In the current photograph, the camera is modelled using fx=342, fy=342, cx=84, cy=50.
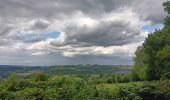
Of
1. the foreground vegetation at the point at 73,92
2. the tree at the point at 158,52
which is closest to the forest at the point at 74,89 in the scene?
the foreground vegetation at the point at 73,92

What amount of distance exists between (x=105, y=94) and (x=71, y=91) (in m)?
2.10

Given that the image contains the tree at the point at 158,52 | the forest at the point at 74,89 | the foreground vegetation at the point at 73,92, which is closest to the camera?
the foreground vegetation at the point at 73,92

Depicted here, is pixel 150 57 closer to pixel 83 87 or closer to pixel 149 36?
pixel 149 36

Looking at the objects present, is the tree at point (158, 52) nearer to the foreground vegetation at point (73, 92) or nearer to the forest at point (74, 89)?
the forest at point (74, 89)

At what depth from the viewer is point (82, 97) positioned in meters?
17.9

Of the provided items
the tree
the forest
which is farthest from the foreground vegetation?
the tree

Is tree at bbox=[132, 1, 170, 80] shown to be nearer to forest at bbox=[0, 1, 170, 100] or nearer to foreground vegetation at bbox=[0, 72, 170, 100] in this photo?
forest at bbox=[0, 1, 170, 100]

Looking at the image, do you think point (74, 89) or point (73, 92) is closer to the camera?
point (73, 92)

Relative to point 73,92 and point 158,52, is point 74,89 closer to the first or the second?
point 73,92

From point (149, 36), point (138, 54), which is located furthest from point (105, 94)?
point (138, 54)

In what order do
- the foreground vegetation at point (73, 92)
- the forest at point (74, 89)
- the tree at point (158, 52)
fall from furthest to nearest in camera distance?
the tree at point (158, 52) → the forest at point (74, 89) → the foreground vegetation at point (73, 92)

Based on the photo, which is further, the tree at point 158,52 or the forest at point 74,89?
the tree at point 158,52

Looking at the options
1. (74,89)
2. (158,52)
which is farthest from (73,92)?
(158,52)

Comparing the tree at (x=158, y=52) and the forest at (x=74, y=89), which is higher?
the tree at (x=158, y=52)
